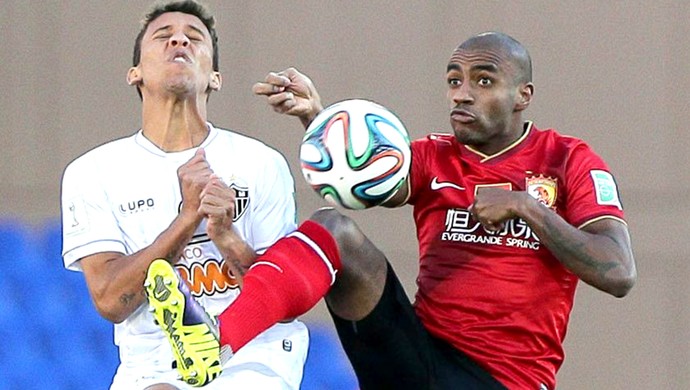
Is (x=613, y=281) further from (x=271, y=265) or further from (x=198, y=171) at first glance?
(x=198, y=171)

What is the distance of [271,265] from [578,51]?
12.8ft

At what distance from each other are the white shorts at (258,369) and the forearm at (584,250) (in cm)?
85

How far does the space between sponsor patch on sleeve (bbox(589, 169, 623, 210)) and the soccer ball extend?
548 millimetres

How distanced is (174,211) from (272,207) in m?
0.29

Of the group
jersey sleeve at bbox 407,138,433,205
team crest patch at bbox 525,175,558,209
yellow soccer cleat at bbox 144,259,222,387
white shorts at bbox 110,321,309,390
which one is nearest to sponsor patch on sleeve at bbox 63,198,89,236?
white shorts at bbox 110,321,309,390

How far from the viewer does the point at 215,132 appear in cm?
437

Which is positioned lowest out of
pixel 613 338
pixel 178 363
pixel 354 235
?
pixel 613 338

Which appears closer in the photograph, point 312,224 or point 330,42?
point 312,224

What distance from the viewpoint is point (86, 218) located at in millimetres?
4180

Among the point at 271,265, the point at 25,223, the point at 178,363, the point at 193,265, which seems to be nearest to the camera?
the point at 178,363

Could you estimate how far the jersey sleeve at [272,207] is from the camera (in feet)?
13.9

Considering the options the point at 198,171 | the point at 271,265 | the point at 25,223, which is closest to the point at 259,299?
the point at 271,265

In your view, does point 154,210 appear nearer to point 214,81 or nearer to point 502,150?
point 214,81

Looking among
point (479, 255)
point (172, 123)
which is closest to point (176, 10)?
point (172, 123)
